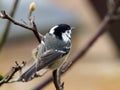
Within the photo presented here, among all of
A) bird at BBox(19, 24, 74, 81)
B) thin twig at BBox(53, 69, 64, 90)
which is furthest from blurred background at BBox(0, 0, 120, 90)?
thin twig at BBox(53, 69, 64, 90)

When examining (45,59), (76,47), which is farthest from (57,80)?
(76,47)

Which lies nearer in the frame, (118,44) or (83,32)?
(118,44)

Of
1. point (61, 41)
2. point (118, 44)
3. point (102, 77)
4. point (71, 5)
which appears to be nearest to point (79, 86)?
point (102, 77)

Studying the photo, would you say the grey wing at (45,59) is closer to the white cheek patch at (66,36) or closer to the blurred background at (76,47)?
the white cheek patch at (66,36)

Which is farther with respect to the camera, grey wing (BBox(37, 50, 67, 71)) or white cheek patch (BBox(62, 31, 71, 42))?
white cheek patch (BBox(62, 31, 71, 42))

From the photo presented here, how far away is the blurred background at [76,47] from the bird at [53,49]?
2416 mm

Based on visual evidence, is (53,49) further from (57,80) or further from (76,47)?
(76,47)

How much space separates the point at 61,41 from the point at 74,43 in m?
3.28

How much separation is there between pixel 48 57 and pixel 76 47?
3.40m

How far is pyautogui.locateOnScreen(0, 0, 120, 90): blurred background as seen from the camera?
4783 mm

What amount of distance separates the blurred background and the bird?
242 centimetres

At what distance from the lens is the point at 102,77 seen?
16.1 ft

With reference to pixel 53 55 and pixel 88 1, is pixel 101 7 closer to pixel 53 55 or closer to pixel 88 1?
pixel 88 1

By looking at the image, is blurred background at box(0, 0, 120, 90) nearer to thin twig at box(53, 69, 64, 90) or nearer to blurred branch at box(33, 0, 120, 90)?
blurred branch at box(33, 0, 120, 90)
